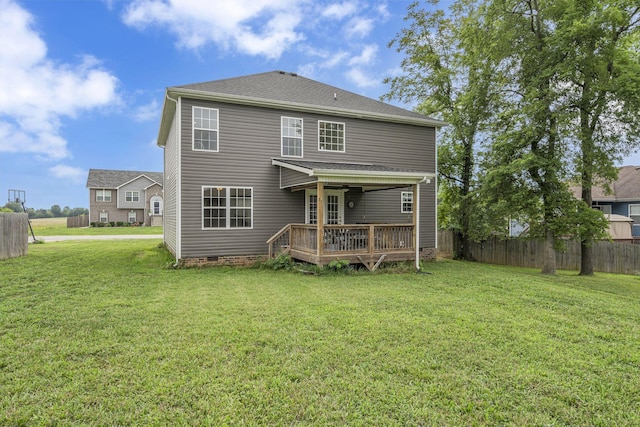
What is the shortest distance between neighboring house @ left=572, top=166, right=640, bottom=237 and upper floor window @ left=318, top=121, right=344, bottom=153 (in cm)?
1826

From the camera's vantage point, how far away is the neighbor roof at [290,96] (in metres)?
11.0

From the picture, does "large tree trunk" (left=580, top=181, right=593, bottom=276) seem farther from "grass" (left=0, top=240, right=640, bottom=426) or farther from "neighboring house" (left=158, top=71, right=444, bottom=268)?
"grass" (left=0, top=240, right=640, bottom=426)

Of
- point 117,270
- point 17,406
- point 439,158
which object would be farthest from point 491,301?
point 439,158

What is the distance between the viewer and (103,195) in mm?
38438

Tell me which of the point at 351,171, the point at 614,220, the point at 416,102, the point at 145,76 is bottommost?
the point at 614,220

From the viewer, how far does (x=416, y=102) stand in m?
17.5

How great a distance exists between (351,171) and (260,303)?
472cm

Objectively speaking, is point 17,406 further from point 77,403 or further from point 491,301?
point 491,301

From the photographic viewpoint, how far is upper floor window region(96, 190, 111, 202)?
3828cm

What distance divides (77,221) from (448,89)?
3843 cm

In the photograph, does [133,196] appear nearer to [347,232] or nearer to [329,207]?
[329,207]

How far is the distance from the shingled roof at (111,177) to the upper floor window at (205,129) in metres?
32.4

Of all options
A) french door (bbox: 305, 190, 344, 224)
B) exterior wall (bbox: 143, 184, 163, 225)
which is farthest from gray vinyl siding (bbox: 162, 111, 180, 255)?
exterior wall (bbox: 143, 184, 163, 225)

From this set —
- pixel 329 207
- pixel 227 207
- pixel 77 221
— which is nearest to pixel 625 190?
pixel 329 207
